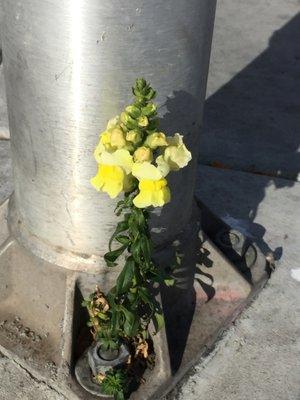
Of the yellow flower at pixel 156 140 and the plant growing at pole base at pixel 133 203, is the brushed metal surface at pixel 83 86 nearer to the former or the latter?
the plant growing at pole base at pixel 133 203

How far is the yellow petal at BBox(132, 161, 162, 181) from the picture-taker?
194cm

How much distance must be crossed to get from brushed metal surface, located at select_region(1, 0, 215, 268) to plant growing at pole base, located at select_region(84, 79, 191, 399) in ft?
0.31

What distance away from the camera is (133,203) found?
2072mm

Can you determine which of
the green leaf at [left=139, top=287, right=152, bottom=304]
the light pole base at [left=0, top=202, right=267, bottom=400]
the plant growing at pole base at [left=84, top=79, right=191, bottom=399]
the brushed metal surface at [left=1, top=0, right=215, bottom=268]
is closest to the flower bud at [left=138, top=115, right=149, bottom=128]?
the plant growing at pole base at [left=84, top=79, right=191, bottom=399]

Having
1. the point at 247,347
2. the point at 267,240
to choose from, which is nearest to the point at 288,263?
the point at 267,240

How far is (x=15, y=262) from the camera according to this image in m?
2.68

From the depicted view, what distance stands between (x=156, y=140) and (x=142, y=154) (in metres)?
0.06

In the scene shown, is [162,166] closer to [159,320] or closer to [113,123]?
[113,123]

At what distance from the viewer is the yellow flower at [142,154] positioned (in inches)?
76.6

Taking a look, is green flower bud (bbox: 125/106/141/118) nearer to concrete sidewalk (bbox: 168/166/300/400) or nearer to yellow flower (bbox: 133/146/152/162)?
yellow flower (bbox: 133/146/152/162)

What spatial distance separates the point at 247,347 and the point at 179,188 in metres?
0.69

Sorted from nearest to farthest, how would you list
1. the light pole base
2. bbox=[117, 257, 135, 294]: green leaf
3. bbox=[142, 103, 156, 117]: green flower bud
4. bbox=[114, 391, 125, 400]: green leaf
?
bbox=[142, 103, 156, 117]: green flower bud, bbox=[117, 257, 135, 294]: green leaf, bbox=[114, 391, 125, 400]: green leaf, the light pole base

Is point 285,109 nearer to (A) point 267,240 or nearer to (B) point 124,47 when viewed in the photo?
(A) point 267,240

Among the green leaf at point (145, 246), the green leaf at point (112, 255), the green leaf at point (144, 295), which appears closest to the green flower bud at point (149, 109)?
the green leaf at point (145, 246)
